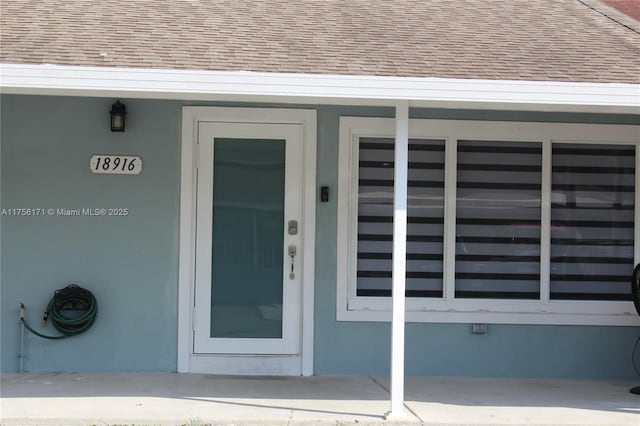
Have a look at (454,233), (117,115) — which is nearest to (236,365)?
(454,233)

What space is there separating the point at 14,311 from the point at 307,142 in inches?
125

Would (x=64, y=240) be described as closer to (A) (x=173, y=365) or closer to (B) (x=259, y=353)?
(A) (x=173, y=365)

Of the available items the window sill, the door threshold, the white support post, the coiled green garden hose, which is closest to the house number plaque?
the coiled green garden hose

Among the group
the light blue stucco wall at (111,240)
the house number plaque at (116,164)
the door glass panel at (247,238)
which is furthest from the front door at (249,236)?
the house number plaque at (116,164)

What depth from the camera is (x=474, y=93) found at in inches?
245

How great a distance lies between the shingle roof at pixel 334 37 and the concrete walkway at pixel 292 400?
8.57 feet

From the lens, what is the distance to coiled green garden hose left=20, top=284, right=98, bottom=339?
25.6ft

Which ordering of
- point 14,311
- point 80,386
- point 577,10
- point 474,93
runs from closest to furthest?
point 474,93
point 80,386
point 14,311
point 577,10

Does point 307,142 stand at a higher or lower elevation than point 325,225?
higher

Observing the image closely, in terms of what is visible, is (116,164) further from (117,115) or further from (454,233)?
(454,233)

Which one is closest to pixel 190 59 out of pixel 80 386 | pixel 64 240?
pixel 64 240

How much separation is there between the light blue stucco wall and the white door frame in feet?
0.25

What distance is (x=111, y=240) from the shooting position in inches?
314

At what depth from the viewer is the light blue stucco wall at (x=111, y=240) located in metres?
7.92
